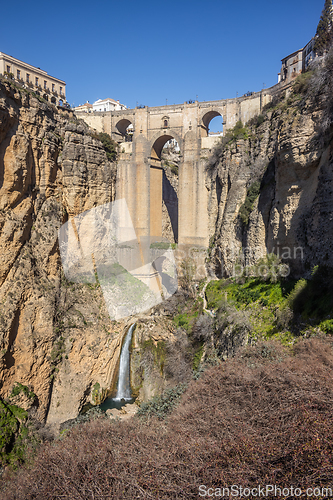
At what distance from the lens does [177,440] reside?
5367mm

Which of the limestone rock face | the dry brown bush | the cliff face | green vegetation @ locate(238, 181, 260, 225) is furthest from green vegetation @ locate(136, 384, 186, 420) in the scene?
green vegetation @ locate(238, 181, 260, 225)

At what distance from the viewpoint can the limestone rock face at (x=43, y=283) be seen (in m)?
13.1

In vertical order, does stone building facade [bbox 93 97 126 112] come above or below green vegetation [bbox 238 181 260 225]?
above

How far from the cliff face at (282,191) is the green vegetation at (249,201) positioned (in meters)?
0.16

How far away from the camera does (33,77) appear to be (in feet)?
88.1

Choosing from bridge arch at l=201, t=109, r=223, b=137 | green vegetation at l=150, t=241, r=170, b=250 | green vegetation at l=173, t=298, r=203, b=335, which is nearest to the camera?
green vegetation at l=173, t=298, r=203, b=335

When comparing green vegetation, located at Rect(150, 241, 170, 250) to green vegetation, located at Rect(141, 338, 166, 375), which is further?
green vegetation, located at Rect(150, 241, 170, 250)

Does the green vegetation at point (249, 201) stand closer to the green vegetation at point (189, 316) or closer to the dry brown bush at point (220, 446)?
the green vegetation at point (189, 316)

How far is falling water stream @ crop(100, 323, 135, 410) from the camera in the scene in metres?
13.8

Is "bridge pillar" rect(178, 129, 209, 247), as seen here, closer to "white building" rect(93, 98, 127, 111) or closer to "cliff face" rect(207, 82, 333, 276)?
"cliff face" rect(207, 82, 333, 276)

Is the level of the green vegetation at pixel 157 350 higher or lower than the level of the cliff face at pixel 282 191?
lower

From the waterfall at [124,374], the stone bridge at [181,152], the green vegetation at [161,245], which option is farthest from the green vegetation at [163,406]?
the green vegetation at [161,245]

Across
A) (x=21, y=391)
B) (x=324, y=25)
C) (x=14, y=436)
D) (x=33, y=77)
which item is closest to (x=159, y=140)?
(x=324, y=25)

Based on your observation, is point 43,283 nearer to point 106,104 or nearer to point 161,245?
point 161,245
